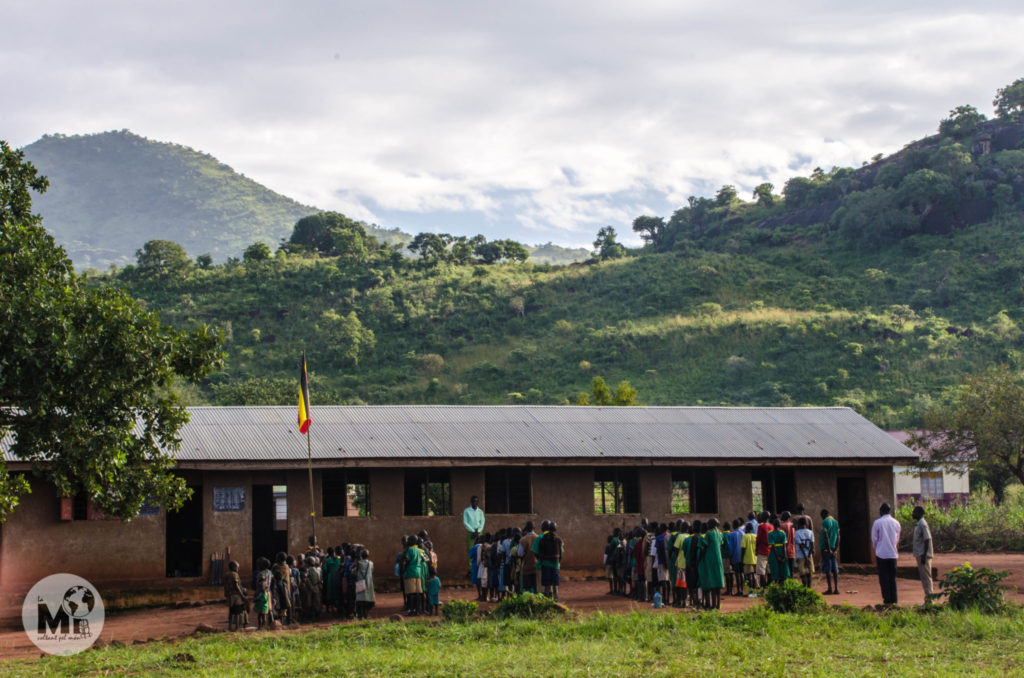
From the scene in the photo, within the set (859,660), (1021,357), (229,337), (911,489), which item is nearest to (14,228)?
(859,660)

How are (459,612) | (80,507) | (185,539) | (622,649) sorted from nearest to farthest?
(622,649) → (459,612) → (80,507) → (185,539)

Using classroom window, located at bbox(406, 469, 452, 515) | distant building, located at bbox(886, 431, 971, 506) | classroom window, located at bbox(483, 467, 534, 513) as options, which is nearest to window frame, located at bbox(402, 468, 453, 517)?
classroom window, located at bbox(406, 469, 452, 515)

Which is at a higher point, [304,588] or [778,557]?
[778,557]

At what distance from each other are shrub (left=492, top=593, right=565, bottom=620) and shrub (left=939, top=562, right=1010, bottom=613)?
18.1 feet

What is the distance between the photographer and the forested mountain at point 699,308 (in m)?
55.4

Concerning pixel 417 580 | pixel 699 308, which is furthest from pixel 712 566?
pixel 699 308

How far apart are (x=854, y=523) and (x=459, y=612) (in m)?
11.5

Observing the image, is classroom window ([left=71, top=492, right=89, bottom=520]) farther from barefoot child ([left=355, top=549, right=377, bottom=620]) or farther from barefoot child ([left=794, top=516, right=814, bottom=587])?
barefoot child ([left=794, top=516, right=814, bottom=587])

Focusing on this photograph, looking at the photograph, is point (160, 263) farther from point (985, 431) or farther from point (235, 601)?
point (235, 601)

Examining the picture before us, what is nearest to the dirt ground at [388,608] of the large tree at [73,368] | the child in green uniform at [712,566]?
the child in green uniform at [712,566]

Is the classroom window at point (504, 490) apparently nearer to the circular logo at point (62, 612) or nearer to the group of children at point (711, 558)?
the group of children at point (711, 558)

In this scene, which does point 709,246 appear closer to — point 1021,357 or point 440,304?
point 440,304

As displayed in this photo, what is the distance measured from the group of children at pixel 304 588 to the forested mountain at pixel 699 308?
27.9m

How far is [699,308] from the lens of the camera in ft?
221
